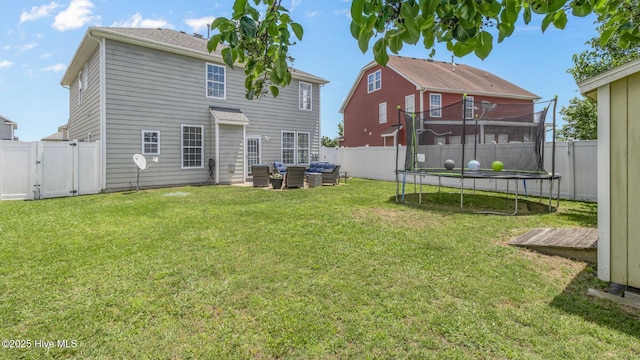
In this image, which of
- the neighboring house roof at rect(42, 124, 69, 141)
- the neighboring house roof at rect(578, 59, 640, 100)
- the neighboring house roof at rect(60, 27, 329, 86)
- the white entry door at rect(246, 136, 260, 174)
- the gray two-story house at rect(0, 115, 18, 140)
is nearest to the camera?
the neighboring house roof at rect(578, 59, 640, 100)

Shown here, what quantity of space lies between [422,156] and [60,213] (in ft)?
28.7

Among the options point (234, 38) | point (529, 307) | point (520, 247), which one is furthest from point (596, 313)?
point (234, 38)

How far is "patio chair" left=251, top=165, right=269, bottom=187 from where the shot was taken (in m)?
11.3

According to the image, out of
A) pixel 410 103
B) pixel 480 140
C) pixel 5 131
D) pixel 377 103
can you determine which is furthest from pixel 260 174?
pixel 5 131

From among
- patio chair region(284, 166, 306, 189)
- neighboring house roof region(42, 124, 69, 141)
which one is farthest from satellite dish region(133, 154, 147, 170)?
neighboring house roof region(42, 124, 69, 141)

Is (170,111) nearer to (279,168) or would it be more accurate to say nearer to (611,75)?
(279,168)

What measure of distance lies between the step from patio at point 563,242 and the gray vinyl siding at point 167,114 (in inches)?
407

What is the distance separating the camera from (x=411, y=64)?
67.4 feet

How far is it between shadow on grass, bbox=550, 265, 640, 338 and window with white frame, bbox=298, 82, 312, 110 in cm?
1283

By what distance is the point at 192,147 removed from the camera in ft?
38.0

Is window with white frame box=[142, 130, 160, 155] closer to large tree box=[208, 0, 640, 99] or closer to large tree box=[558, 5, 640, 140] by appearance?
large tree box=[208, 0, 640, 99]

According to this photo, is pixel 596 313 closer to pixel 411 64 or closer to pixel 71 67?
pixel 71 67

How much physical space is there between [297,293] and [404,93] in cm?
1771

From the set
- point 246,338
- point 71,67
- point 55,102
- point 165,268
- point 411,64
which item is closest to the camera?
point 246,338
